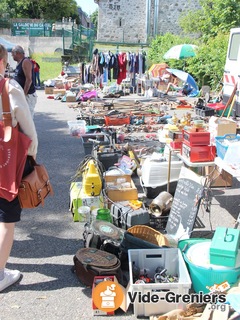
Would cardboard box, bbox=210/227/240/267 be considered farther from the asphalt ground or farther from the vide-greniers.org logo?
the asphalt ground

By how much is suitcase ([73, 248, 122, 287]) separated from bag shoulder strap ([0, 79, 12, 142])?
1227 millimetres

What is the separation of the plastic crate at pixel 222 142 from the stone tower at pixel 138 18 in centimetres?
3129

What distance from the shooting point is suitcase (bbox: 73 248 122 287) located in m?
3.21

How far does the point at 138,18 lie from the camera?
35.3 m

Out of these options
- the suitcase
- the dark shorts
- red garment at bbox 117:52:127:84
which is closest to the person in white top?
the dark shorts

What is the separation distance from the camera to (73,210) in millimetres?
4641

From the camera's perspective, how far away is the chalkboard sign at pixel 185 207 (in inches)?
155

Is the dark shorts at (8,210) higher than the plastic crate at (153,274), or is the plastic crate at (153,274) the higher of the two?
the dark shorts at (8,210)

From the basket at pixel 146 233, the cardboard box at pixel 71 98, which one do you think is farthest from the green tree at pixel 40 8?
the basket at pixel 146 233

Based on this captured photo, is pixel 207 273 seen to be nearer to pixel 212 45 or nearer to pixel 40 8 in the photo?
pixel 212 45

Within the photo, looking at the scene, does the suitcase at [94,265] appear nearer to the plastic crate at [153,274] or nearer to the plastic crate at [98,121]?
the plastic crate at [153,274]

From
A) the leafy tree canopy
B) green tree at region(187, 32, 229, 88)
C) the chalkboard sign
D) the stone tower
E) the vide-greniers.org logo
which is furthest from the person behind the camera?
the stone tower

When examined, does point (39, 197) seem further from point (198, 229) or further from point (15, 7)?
point (15, 7)

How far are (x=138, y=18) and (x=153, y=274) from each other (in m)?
34.8
